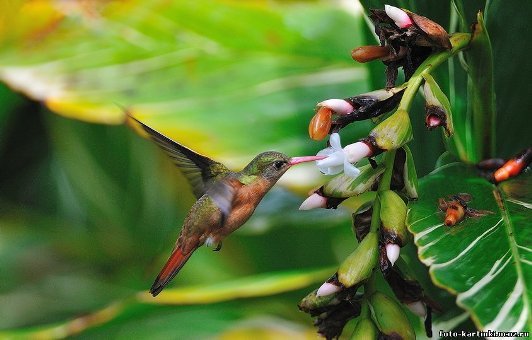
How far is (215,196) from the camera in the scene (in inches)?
30.9

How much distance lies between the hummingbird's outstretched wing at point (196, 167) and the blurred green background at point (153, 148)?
24 centimetres

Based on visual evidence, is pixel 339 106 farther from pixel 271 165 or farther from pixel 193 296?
pixel 193 296

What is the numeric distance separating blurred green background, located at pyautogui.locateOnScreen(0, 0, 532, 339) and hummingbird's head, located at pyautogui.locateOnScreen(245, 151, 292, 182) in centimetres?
27

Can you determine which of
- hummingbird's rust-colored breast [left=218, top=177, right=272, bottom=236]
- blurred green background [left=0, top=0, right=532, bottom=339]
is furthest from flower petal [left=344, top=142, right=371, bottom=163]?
blurred green background [left=0, top=0, right=532, bottom=339]

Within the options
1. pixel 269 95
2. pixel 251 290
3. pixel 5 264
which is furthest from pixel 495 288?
pixel 5 264

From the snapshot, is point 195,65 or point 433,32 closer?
point 433,32

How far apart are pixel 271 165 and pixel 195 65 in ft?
2.09

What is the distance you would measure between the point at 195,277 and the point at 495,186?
0.79 metres

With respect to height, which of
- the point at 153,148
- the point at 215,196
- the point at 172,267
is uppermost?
the point at 215,196

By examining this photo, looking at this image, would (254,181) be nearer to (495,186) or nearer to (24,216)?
(495,186)

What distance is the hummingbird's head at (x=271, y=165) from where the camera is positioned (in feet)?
2.70

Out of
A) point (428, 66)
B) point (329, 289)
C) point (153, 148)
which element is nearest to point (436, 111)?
point (428, 66)

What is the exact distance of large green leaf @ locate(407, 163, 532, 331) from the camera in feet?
2.05

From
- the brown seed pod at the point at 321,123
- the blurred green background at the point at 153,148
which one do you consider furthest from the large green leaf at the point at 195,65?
the brown seed pod at the point at 321,123
